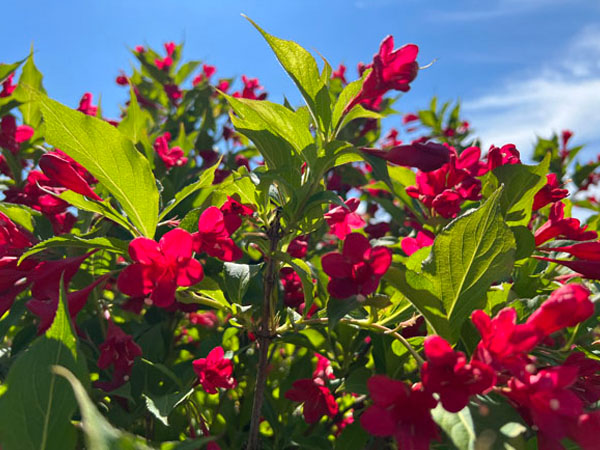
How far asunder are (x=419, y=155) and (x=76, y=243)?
677 mm

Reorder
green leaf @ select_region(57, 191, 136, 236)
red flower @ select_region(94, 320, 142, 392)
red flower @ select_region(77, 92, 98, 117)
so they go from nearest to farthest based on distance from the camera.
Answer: green leaf @ select_region(57, 191, 136, 236) < red flower @ select_region(94, 320, 142, 392) < red flower @ select_region(77, 92, 98, 117)

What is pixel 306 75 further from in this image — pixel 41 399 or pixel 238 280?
pixel 41 399

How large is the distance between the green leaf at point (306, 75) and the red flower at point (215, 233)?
28cm

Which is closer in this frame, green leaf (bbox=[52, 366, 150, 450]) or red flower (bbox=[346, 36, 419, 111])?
green leaf (bbox=[52, 366, 150, 450])

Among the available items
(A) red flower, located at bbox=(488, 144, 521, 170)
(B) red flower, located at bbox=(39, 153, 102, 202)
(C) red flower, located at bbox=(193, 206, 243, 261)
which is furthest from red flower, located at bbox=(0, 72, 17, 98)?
(A) red flower, located at bbox=(488, 144, 521, 170)

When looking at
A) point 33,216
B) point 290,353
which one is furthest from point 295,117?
point 290,353

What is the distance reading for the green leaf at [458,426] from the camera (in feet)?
2.30

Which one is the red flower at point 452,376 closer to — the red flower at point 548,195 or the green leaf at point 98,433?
the green leaf at point 98,433

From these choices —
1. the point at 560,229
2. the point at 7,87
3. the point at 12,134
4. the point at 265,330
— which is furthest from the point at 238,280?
the point at 7,87

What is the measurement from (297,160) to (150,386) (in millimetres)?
780

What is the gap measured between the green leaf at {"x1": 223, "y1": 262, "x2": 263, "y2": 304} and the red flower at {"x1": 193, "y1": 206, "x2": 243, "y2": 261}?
63 mm

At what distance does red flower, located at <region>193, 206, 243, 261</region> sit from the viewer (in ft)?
3.36

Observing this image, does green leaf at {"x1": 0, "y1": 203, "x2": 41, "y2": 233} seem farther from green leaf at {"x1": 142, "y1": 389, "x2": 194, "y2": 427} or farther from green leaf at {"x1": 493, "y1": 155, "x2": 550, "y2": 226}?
green leaf at {"x1": 493, "y1": 155, "x2": 550, "y2": 226}

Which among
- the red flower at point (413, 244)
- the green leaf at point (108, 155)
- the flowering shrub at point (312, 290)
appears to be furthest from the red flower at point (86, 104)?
the red flower at point (413, 244)
